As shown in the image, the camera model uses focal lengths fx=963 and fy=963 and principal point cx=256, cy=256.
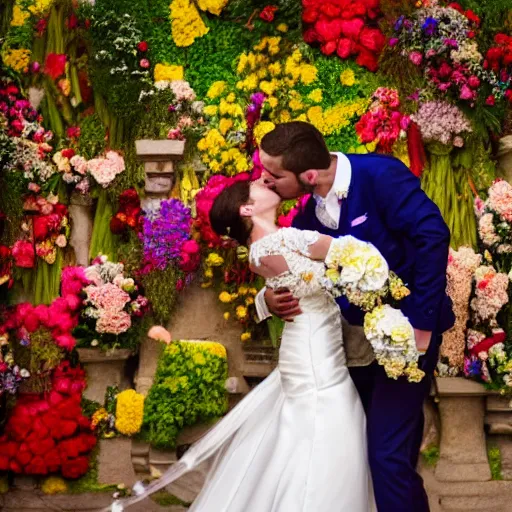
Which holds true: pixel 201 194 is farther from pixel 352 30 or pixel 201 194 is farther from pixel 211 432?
pixel 211 432

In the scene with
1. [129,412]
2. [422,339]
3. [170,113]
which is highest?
[170,113]

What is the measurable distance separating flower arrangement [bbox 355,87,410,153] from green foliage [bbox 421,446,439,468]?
66.0 inches

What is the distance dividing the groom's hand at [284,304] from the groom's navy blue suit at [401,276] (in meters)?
0.32

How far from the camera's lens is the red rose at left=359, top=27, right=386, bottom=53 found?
5270mm

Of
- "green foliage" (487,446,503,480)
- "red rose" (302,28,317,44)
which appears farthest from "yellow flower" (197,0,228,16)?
"green foliage" (487,446,503,480)

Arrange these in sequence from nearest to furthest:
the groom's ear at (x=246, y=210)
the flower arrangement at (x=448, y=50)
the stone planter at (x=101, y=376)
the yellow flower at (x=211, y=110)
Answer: the groom's ear at (x=246, y=210) < the flower arrangement at (x=448, y=50) < the yellow flower at (x=211, y=110) < the stone planter at (x=101, y=376)

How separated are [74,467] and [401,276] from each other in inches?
96.5

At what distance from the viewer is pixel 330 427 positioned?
3.66 meters

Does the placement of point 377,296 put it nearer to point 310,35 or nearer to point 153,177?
point 153,177

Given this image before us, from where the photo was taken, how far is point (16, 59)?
18.2 ft

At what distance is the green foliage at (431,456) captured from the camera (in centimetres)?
526

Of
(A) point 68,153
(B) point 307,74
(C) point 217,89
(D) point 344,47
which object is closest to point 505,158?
(D) point 344,47

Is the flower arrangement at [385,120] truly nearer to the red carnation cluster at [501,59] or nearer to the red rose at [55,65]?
the red carnation cluster at [501,59]

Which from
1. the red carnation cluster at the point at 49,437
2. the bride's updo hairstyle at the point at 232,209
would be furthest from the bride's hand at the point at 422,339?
the red carnation cluster at the point at 49,437
